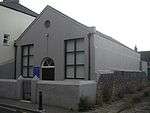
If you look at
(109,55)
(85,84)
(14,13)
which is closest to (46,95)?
(85,84)

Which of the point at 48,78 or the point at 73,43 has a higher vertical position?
the point at 73,43

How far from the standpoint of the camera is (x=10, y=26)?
23641mm

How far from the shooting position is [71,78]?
731 inches

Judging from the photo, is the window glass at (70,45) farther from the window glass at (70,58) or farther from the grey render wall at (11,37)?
the grey render wall at (11,37)

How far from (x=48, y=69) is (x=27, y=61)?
293 cm

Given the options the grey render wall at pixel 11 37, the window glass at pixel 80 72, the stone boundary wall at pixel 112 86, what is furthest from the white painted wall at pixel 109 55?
the grey render wall at pixel 11 37

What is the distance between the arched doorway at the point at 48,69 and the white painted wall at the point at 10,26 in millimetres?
4376

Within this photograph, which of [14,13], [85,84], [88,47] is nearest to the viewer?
[85,84]

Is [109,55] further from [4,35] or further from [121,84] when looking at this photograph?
[4,35]

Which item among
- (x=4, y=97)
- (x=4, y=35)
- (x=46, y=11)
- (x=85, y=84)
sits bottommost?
(x=4, y=97)

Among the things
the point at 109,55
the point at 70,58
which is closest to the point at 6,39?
the point at 70,58

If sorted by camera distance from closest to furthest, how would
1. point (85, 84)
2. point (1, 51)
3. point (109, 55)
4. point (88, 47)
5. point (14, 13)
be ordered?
point (85, 84)
point (88, 47)
point (109, 55)
point (1, 51)
point (14, 13)

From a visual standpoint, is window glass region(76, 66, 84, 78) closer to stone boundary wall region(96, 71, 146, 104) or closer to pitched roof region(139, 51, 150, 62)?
stone boundary wall region(96, 71, 146, 104)

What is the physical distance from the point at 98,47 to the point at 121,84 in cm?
444
